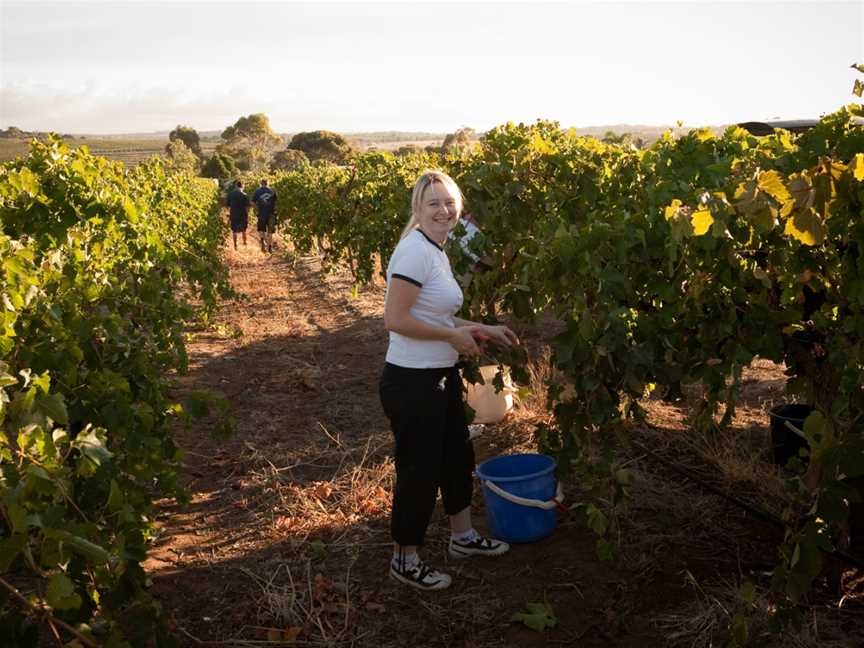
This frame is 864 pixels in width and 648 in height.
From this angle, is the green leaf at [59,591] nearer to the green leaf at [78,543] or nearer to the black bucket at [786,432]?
the green leaf at [78,543]

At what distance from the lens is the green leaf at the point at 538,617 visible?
10.1 ft

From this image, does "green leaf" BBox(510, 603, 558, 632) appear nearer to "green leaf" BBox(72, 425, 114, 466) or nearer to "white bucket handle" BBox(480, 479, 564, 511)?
"white bucket handle" BBox(480, 479, 564, 511)

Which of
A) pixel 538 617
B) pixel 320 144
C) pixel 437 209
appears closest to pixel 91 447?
pixel 437 209

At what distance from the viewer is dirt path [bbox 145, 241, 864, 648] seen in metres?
3.16

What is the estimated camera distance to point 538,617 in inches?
122

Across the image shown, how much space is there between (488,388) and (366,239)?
4.78 metres

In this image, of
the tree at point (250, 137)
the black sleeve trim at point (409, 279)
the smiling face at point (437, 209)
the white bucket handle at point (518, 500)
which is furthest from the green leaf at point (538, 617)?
the tree at point (250, 137)

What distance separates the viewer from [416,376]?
10.5 feet

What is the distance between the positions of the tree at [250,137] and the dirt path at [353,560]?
80670 mm

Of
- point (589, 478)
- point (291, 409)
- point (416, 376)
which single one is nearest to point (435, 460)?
point (416, 376)

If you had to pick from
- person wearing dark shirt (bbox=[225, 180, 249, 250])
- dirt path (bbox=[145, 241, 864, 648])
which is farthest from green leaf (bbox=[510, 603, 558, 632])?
person wearing dark shirt (bbox=[225, 180, 249, 250])

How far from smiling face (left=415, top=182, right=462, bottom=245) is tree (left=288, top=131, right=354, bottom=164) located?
260ft

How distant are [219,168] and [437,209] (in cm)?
6445

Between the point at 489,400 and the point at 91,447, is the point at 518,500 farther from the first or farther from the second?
the point at 91,447
